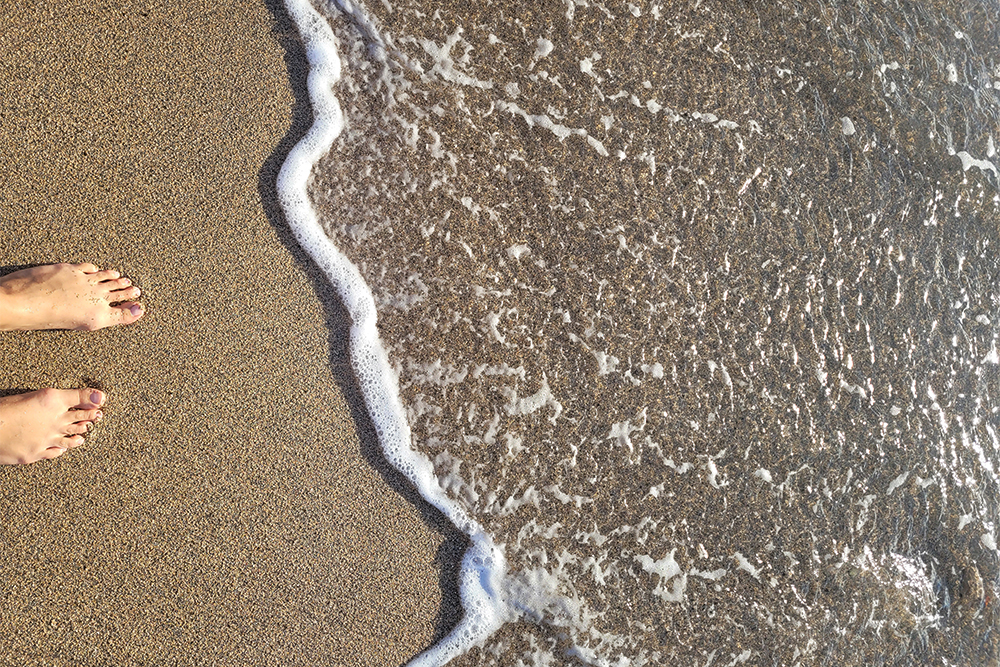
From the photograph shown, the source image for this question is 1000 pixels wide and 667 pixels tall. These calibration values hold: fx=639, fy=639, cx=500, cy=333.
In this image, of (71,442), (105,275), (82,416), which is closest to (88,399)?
(82,416)

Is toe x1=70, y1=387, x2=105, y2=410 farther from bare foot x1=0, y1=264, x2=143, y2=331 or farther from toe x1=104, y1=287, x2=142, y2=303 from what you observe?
toe x1=104, y1=287, x2=142, y2=303

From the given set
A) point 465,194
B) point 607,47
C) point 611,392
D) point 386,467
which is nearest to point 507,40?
point 607,47

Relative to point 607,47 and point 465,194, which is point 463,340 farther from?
point 607,47

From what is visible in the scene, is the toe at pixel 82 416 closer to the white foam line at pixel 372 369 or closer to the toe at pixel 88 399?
the toe at pixel 88 399

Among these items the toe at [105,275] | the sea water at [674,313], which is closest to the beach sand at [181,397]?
the toe at [105,275]

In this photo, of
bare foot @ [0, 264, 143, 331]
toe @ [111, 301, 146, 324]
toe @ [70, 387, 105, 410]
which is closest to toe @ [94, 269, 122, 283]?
bare foot @ [0, 264, 143, 331]
